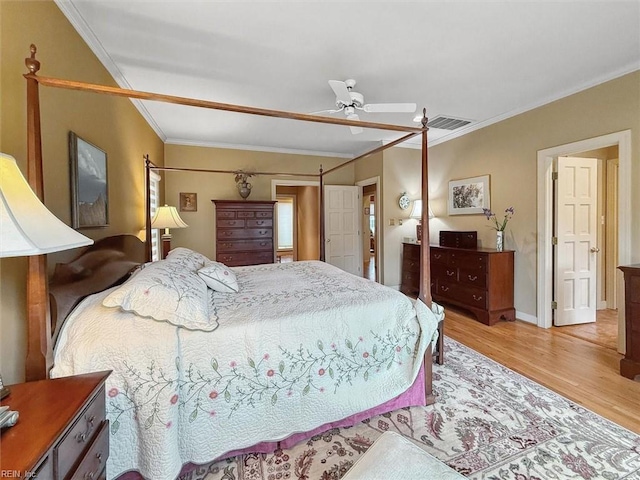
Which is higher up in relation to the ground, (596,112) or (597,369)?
(596,112)

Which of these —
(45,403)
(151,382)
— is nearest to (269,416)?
(151,382)

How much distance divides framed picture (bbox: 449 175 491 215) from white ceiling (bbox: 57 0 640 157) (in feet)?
3.45

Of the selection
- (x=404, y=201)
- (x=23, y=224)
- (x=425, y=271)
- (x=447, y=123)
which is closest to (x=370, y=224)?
(x=404, y=201)

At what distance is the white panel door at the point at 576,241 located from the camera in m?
3.49

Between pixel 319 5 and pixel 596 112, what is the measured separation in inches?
119

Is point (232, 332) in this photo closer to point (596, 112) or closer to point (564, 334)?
point (564, 334)

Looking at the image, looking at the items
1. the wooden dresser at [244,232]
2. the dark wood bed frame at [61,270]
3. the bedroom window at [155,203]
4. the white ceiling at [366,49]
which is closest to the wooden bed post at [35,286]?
the dark wood bed frame at [61,270]

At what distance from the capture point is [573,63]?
2643 millimetres

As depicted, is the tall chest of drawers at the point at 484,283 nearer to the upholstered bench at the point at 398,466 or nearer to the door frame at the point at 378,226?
the door frame at the point at 378,226

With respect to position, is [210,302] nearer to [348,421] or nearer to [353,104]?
[348,421]

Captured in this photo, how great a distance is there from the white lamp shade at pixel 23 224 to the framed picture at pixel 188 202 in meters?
4.16

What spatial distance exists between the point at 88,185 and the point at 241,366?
1.70 m

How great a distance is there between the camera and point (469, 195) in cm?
441

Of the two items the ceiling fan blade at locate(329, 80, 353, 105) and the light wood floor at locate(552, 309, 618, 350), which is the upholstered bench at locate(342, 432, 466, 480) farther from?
the light wood floor at locate(552, 309, 618, 350)
